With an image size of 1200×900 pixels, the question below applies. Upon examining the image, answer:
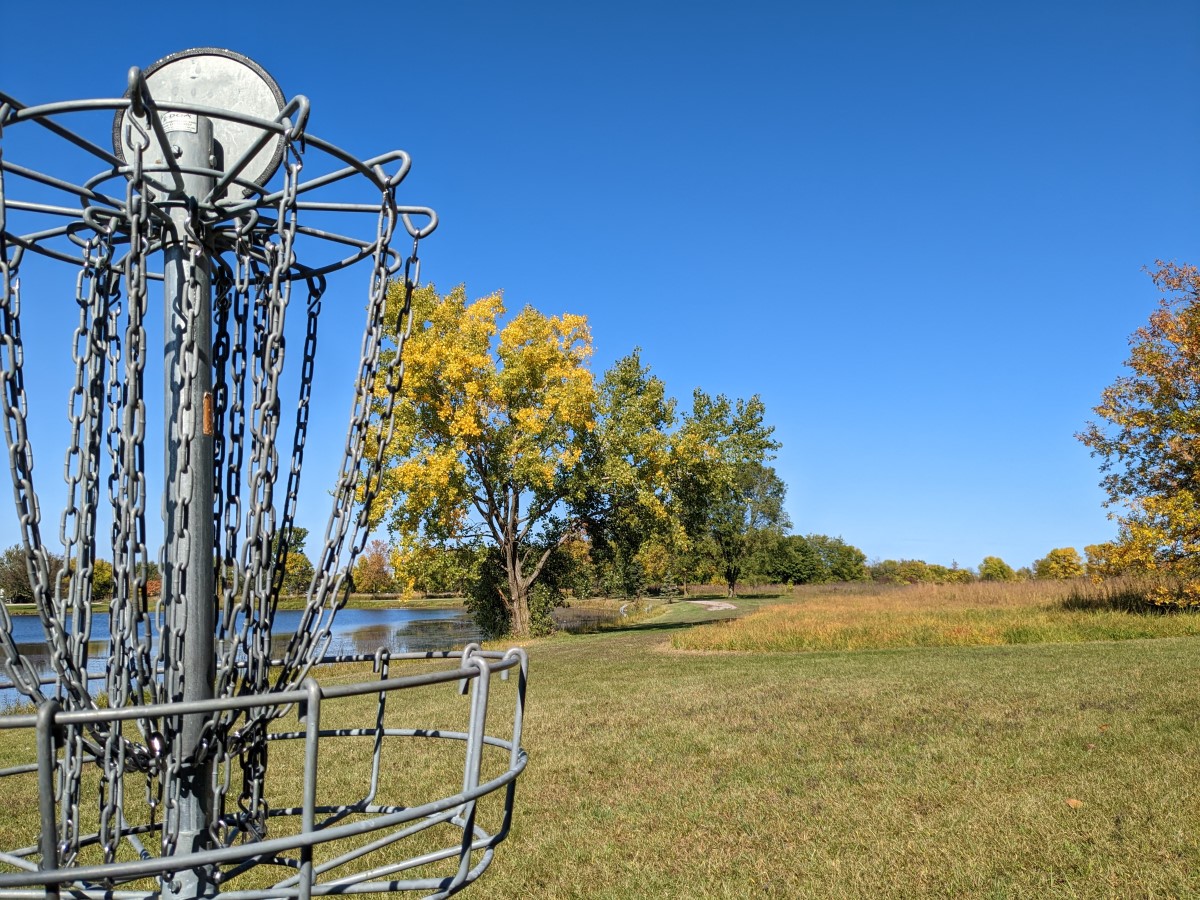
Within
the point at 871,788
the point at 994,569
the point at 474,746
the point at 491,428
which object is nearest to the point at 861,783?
the point at 871,788

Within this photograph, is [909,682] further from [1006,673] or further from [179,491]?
[179,491]

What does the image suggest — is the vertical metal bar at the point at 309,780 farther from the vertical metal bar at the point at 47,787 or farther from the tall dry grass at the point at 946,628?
the tall dry grass at the point at 946,628

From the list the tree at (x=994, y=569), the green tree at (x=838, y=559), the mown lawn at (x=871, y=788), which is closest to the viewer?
the mown lawn at (x=871, y=788)

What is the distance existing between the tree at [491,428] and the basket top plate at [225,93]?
20511 mm

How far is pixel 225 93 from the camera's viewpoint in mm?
2203

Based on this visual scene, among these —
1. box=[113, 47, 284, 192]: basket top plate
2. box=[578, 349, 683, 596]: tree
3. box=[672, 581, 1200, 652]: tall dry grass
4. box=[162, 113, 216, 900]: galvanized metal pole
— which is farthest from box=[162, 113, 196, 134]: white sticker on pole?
box=[578, 349, 683, 596]: tree

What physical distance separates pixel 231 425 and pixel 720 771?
627 centimetres

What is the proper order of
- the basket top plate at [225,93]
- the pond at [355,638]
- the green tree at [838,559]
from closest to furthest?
1. the basket top plate at [225,93]
2. the pond at [355,638]
3. the green tree at [838,559]

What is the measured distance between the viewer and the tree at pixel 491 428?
23.3 meters

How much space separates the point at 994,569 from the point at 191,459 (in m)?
77.4

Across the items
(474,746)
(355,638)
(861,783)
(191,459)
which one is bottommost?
(355,638)

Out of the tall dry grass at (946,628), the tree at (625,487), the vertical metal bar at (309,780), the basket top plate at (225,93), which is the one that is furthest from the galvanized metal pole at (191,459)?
the tree at (625,487)

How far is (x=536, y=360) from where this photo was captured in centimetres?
2464

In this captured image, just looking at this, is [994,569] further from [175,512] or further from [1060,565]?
[175,512]
